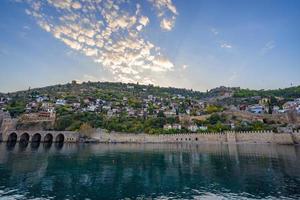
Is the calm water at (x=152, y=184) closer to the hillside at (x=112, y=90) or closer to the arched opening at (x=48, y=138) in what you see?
the arched opening at (x=48, y=138)

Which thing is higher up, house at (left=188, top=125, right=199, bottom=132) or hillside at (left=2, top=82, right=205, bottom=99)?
hillside at (left=2, top=82, right=205, bottom=99)

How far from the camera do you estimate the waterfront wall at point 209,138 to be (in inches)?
2127

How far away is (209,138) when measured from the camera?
61.6 meters

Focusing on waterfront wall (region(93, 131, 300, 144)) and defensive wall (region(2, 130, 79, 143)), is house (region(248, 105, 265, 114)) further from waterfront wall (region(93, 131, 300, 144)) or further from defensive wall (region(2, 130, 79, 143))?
defensive wall (region(2, 130, 79, 143))

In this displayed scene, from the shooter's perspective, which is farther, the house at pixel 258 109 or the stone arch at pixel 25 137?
the house at pixel 258 109

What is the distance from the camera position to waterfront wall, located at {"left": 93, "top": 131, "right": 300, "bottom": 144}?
54022 millimetres

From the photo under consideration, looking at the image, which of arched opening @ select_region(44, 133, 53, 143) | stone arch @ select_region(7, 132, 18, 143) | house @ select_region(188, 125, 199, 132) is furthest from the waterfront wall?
stone arch @ select_region(7, 132, 18, 143)

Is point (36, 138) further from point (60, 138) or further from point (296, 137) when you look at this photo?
point (296, 137)

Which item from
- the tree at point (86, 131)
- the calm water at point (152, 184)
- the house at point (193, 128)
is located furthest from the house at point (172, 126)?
the calm water at point (152, 184)

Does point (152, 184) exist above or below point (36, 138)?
below

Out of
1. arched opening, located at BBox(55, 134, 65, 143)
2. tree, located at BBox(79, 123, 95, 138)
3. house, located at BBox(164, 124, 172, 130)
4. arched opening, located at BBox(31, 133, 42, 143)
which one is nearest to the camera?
tree, located at BBox(79, 123, 95, 138)

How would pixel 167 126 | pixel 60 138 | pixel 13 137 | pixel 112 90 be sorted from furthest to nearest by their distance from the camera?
1. pixel 112 90
2. pixel 167 126
3. pixel 60 138
4. pixel 13 137

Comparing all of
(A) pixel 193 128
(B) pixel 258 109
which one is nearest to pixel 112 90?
(A) pixel 193 128

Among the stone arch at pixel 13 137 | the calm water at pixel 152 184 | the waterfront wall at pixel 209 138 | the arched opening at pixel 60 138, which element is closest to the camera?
the calm water at pixel 152 184
